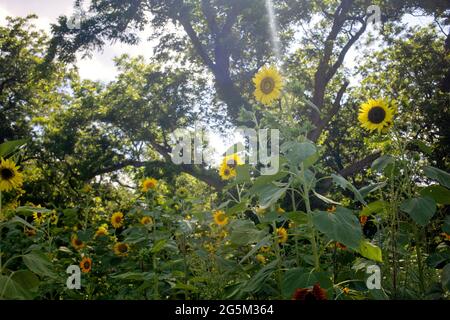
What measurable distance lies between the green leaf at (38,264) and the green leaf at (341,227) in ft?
3.65

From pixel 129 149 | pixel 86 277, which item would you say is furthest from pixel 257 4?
pixel 86 277

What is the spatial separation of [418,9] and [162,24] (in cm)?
799

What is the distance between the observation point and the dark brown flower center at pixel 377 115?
2.84m

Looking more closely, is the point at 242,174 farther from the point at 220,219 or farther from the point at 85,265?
the point at 85,265

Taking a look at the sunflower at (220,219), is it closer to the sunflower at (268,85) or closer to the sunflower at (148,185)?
the sunflower at (148,185)

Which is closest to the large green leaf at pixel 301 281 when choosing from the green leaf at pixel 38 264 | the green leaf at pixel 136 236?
the green leaf at pixel 38 264

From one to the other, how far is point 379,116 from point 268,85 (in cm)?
69

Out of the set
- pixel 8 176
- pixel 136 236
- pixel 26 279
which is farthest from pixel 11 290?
pixel 136 236

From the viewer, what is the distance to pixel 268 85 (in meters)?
3.04

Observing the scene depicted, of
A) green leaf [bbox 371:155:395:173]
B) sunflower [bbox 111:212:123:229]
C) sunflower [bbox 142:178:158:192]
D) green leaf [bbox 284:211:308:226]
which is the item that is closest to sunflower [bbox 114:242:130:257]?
sunflower [bbox 142:178:158:192]

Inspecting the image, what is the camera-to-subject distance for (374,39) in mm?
16844
